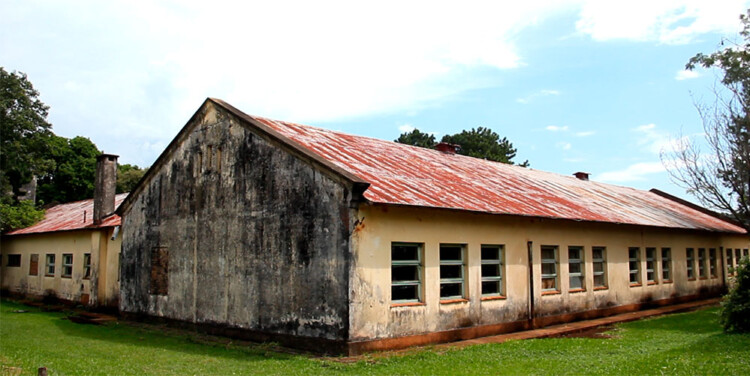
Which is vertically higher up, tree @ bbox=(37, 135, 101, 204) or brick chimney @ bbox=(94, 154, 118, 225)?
tree @ bbox=(37, 135, 101, 204)

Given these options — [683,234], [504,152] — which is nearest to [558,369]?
[683,234]

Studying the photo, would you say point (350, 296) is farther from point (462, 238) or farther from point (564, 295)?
point (564, 295)

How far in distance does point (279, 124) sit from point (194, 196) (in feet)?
10.1

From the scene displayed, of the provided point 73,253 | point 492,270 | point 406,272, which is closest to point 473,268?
point 492,270

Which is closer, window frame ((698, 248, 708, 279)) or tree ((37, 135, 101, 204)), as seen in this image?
window frame ((698, 248, 708, 279))

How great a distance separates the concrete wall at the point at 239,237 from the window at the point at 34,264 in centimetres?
1092

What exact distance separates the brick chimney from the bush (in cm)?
2110

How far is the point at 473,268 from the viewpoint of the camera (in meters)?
15.0

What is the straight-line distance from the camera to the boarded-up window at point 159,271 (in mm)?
18047

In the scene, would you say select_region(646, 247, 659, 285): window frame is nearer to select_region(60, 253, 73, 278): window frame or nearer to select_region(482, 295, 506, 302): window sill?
select_region(482, 295, 506, 302): window sill

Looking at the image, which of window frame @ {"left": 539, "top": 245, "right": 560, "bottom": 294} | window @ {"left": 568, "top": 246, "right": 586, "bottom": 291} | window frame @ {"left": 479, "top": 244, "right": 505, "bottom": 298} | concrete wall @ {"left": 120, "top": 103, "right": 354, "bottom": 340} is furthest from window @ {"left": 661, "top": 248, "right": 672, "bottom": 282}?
concrete wall @ {"left": 120, "top": 103, "right": 354, "bottom": 340}

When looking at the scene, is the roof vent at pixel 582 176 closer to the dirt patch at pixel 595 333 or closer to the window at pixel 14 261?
the dirt patch at pixel 595 333

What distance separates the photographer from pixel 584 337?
48.4 ft

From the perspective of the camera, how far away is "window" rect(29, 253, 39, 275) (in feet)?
93.1
